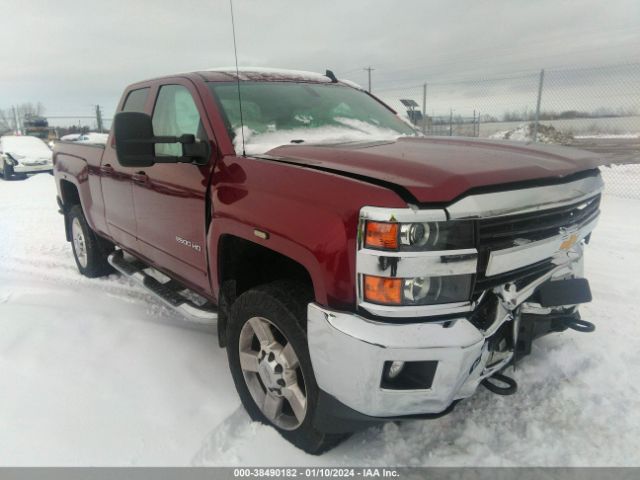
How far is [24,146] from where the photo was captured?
1611 centimetres

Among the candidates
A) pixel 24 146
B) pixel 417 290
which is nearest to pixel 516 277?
pixel 417 290

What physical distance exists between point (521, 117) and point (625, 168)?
2826mm

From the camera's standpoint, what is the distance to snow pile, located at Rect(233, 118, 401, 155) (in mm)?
2588

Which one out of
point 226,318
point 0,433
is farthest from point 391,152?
point 0,433

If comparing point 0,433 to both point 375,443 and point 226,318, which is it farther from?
point 375,443

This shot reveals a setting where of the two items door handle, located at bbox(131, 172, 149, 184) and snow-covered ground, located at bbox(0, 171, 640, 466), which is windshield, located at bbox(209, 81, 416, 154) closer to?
door handle, located at bbox(131, 172, 149, 184)

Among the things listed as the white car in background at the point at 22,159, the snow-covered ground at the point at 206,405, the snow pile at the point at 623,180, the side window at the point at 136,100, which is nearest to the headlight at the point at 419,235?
the snow-covered ground at the point at 206,405

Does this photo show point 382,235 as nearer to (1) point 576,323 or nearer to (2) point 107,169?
(1) point 576,323

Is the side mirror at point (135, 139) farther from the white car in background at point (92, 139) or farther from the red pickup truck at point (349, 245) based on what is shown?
the white car in background at point (92, 139)

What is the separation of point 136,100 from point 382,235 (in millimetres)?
2943

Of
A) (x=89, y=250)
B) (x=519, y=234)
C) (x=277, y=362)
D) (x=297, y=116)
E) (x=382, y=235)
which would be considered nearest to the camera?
(x=382, y=235)

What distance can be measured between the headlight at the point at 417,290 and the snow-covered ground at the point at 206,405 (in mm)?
923

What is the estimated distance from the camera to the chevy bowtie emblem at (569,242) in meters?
2.19

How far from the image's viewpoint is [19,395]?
2.63 m
